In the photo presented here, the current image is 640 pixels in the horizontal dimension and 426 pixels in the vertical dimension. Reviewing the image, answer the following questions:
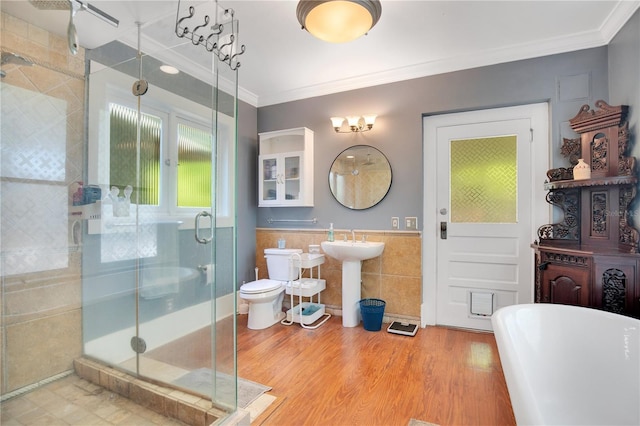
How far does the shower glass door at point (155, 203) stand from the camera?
2.01 m

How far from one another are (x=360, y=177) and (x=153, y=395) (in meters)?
2.50

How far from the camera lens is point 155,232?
2330 mm

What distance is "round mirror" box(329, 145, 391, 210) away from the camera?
10.5 feet

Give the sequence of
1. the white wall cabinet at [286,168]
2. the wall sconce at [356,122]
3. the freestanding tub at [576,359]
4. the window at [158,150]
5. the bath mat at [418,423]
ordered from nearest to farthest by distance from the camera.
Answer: the freestanding tub at [576,359], the bath mat at [418,423], the window at [158,150], the wall sconce at [356,122], the white wall cabinet at [286,168]

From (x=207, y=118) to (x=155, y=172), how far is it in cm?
63

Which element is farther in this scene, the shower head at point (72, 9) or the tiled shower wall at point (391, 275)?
the tiled shower wall at point (391, 275)

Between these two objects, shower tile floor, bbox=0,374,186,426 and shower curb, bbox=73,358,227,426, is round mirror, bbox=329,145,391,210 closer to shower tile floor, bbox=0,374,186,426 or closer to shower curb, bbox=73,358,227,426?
shower curb, bbox=73,358,227,426

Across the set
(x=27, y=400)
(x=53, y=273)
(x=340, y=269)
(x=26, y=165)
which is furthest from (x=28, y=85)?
(x=340, y=269)

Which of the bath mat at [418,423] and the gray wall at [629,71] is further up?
the gray wall at [629,71]

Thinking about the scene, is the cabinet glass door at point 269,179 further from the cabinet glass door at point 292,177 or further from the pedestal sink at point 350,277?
the pedestal sink at point 350,277

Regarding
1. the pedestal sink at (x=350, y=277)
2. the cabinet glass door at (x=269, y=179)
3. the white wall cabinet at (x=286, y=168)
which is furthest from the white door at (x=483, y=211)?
the cabinet glass door at (x=269, y=179)

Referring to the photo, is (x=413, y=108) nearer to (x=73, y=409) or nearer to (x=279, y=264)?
(x=279, y=264)

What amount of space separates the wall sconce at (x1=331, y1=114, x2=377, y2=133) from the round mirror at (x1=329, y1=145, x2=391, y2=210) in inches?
7.4

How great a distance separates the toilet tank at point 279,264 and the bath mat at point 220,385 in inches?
52.2
